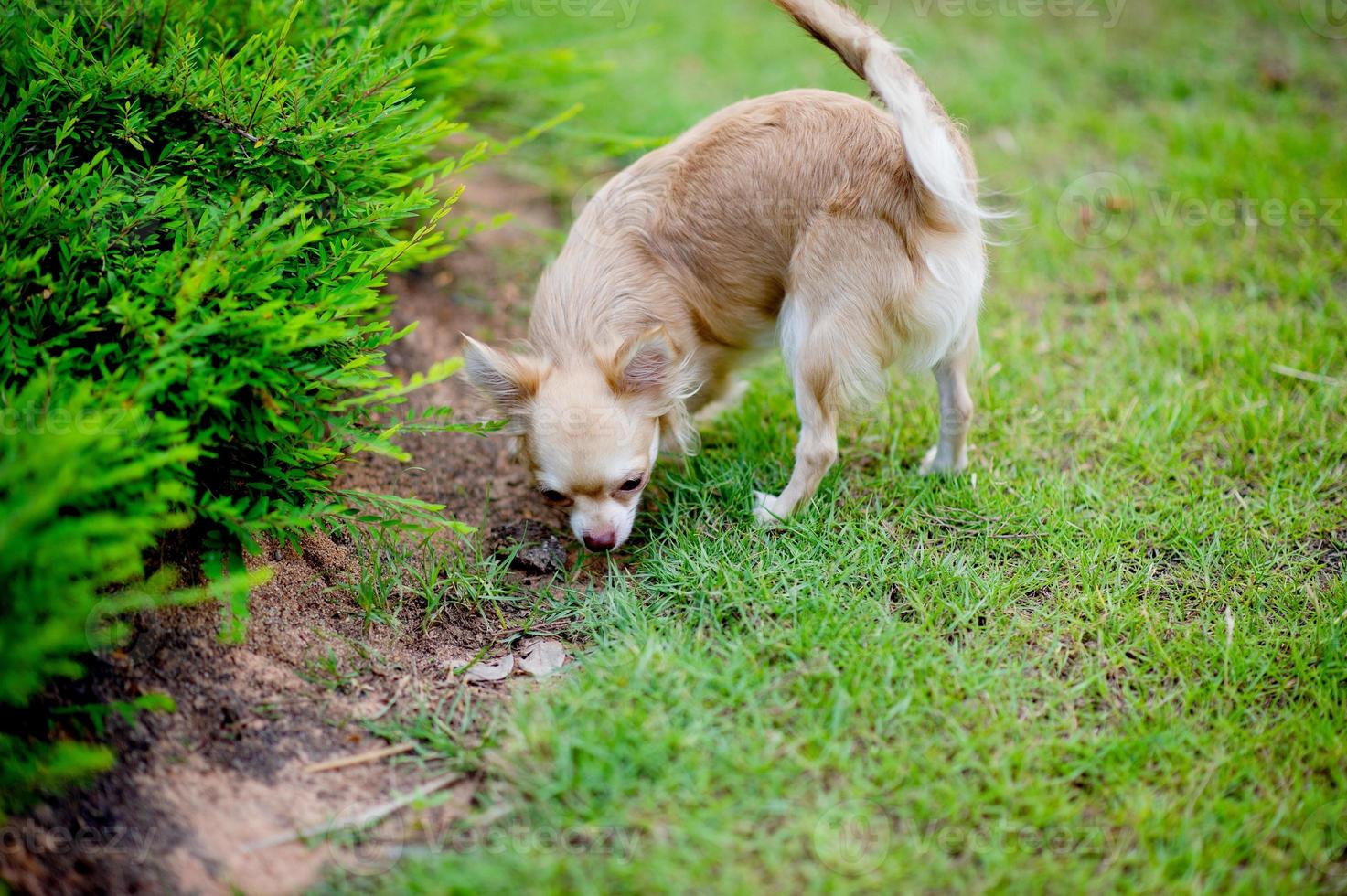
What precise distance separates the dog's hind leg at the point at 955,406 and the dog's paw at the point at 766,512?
25.5 inches

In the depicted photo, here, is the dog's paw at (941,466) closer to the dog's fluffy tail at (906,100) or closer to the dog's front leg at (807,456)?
the dog's front leg at (807,456)

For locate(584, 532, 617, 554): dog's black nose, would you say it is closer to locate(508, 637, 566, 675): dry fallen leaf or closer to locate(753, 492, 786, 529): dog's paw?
locate(508, 637, 566, 675): dry fallen leaf

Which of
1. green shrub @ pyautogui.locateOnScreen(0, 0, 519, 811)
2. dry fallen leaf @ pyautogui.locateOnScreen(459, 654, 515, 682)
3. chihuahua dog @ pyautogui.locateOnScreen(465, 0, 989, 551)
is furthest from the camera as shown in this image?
chihuahua dog @ pyautogui.locateOnScreen(465, 0, 989, 551)

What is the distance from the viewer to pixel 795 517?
3.38 m

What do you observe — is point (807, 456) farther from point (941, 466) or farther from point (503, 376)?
point (503, 376)

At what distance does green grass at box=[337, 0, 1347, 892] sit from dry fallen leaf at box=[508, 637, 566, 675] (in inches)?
4.7

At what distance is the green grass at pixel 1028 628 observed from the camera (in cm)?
231

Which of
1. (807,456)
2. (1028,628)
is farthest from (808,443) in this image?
(1028,628)

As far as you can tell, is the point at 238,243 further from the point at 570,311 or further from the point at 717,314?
the point at 717,314

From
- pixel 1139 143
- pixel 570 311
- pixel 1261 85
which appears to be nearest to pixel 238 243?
pixel 570 311

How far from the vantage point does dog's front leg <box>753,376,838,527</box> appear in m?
3.31

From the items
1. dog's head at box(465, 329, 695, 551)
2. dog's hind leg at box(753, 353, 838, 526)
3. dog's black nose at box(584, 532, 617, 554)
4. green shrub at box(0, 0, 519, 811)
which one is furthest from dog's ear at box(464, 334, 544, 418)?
dog's hind leg at box(753, 353, 838, 526)

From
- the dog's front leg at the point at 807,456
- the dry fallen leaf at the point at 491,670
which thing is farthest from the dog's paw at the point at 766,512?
the dry fallen leaf at the point at 491,670

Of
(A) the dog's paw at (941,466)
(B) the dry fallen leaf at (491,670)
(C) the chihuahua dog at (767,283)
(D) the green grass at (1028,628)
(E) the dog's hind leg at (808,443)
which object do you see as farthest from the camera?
(A) the dog's paw at (941,466)
